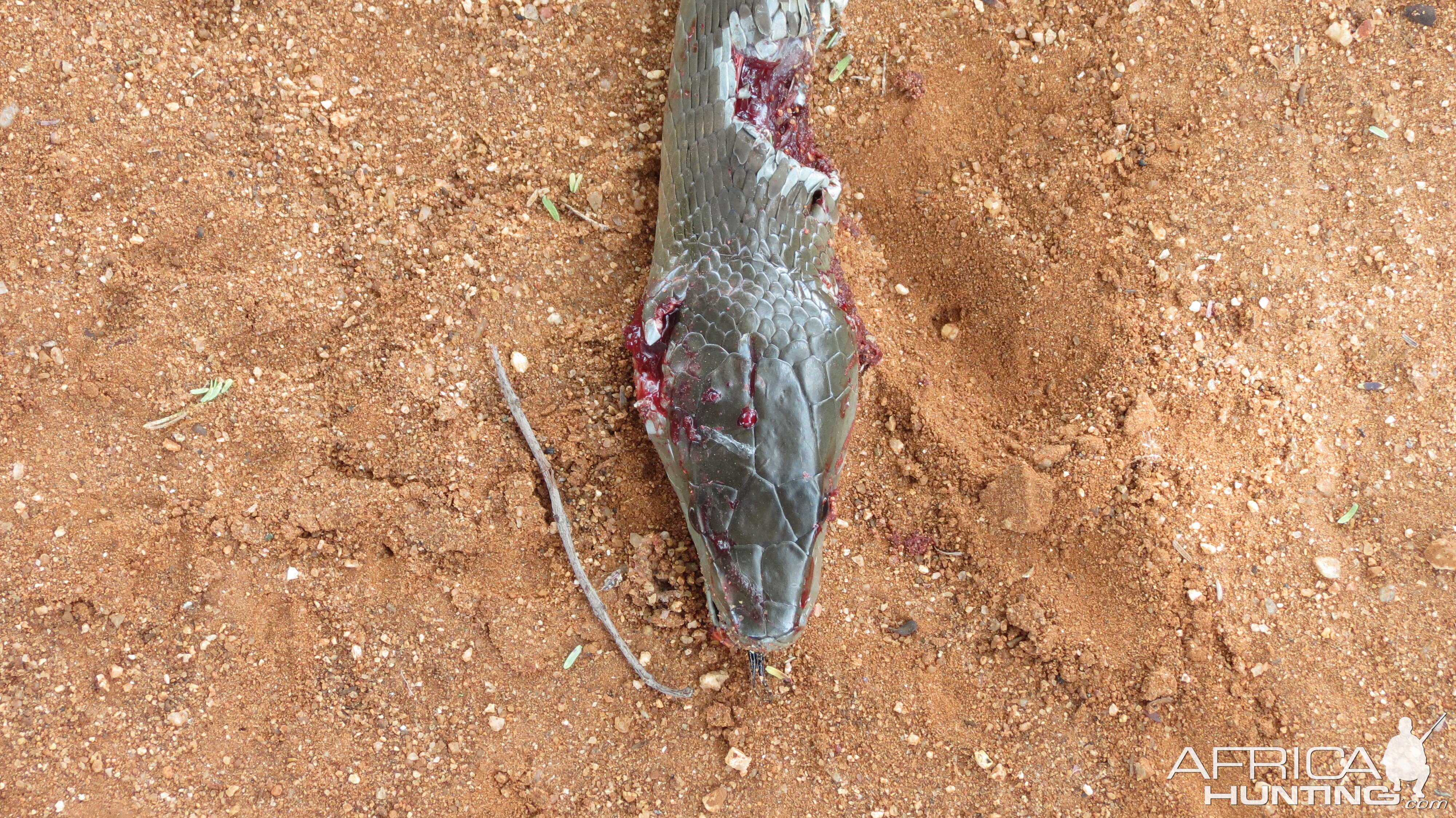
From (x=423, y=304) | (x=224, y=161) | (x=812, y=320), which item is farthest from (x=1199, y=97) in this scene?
(x=224, y=161)

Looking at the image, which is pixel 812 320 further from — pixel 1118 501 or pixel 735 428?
pixel 1118 501

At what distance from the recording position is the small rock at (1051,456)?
3.39m

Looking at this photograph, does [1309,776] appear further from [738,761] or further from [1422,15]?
[1422,15]

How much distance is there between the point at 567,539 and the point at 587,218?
1387mm

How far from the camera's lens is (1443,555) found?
3383 mm

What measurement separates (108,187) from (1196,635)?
15.8ft

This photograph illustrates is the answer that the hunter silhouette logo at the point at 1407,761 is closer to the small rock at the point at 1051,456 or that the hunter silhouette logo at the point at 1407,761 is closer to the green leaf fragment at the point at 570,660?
the small rock at the point at 1051,456

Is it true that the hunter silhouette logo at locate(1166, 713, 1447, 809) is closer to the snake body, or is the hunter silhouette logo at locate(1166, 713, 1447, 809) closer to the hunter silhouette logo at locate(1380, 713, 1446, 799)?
the hunter silhouette logo at locate(1380, 713, 1446, 799)

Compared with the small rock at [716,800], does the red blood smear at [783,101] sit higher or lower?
higher

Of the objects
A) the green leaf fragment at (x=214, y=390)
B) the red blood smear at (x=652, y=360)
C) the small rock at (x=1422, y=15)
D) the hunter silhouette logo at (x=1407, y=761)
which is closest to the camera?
the red blood smear at (x=652, y=360)

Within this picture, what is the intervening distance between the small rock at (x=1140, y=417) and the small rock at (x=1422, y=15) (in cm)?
214

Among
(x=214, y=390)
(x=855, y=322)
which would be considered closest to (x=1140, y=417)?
(x=855, y=322)

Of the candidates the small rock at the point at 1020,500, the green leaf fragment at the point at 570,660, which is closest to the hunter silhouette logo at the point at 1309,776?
the small rock at the point at 1020,500

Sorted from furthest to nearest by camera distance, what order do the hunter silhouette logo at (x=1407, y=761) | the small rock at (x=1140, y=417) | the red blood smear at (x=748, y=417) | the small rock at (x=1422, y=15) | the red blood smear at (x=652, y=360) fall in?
the small rock at (x=1422, y=15) < the small rock at (x=1140, y=417) < the hunter silhouette logo at (x=1407, y=761) < the red blood smear at (x=652, y=360) < the red blood smear at (x=748, y=417)
